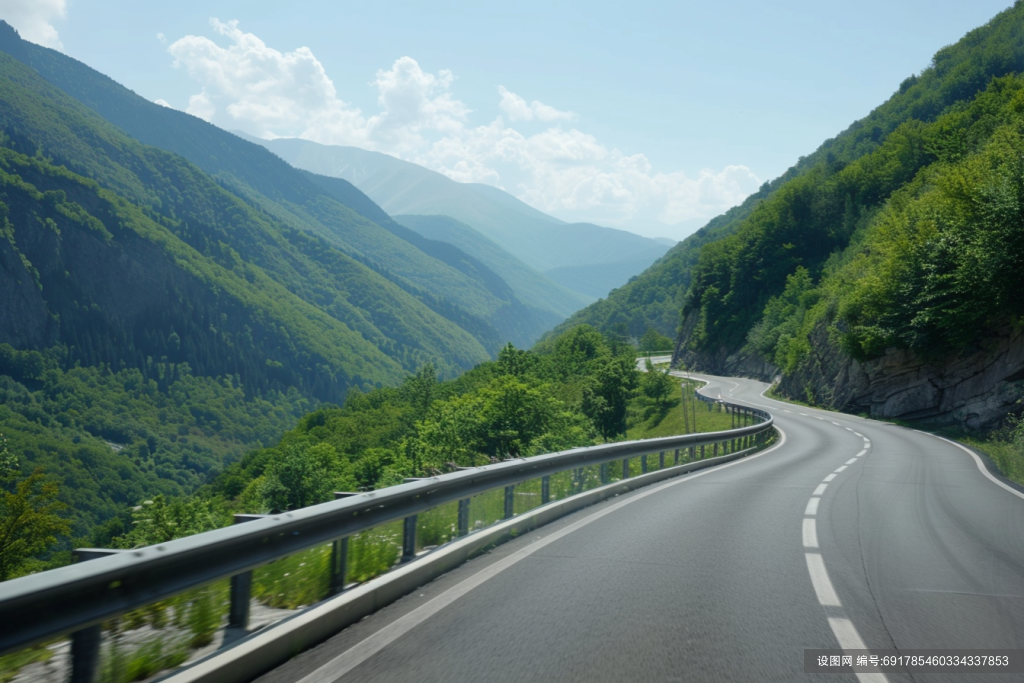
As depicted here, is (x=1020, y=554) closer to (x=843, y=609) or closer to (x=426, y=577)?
(x=843, y=609)

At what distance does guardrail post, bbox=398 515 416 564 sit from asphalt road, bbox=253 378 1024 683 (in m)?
0.41

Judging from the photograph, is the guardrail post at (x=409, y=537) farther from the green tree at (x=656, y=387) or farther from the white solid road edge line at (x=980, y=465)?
the green tree at (x=656, y=387)

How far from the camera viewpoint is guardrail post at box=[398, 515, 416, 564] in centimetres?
628

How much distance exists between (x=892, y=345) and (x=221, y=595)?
4305 centimetres

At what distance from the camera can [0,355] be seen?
17662 centimetres

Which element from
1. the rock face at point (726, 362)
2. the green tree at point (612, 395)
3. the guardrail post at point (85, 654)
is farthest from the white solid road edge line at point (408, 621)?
the rock face at point (726, 362)

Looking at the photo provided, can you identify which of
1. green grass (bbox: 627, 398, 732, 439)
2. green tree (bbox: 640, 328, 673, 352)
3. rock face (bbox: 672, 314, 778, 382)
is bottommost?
green grass (bbox: 627, 398, 732, 439)

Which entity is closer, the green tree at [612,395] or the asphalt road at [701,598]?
the asphalt road at [701,598]

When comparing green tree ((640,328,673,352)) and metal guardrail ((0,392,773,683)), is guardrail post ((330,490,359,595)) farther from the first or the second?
green tree ((640,328,673,352))

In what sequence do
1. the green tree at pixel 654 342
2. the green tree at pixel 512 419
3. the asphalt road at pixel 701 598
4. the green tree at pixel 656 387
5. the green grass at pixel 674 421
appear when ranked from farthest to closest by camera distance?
the green tree at pixel 654 342
the green tree at pixel 656 387
the green grass at pixel 674 421
the green tree at pixel 512 419
the asphalt road at pixel 701 598

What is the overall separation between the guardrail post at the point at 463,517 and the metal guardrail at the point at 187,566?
226mm

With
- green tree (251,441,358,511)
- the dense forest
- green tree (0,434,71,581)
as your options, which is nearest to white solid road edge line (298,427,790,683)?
the dense forest

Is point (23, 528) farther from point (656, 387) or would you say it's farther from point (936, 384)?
point (656, 387)

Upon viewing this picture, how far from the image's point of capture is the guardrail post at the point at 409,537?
6281mm
